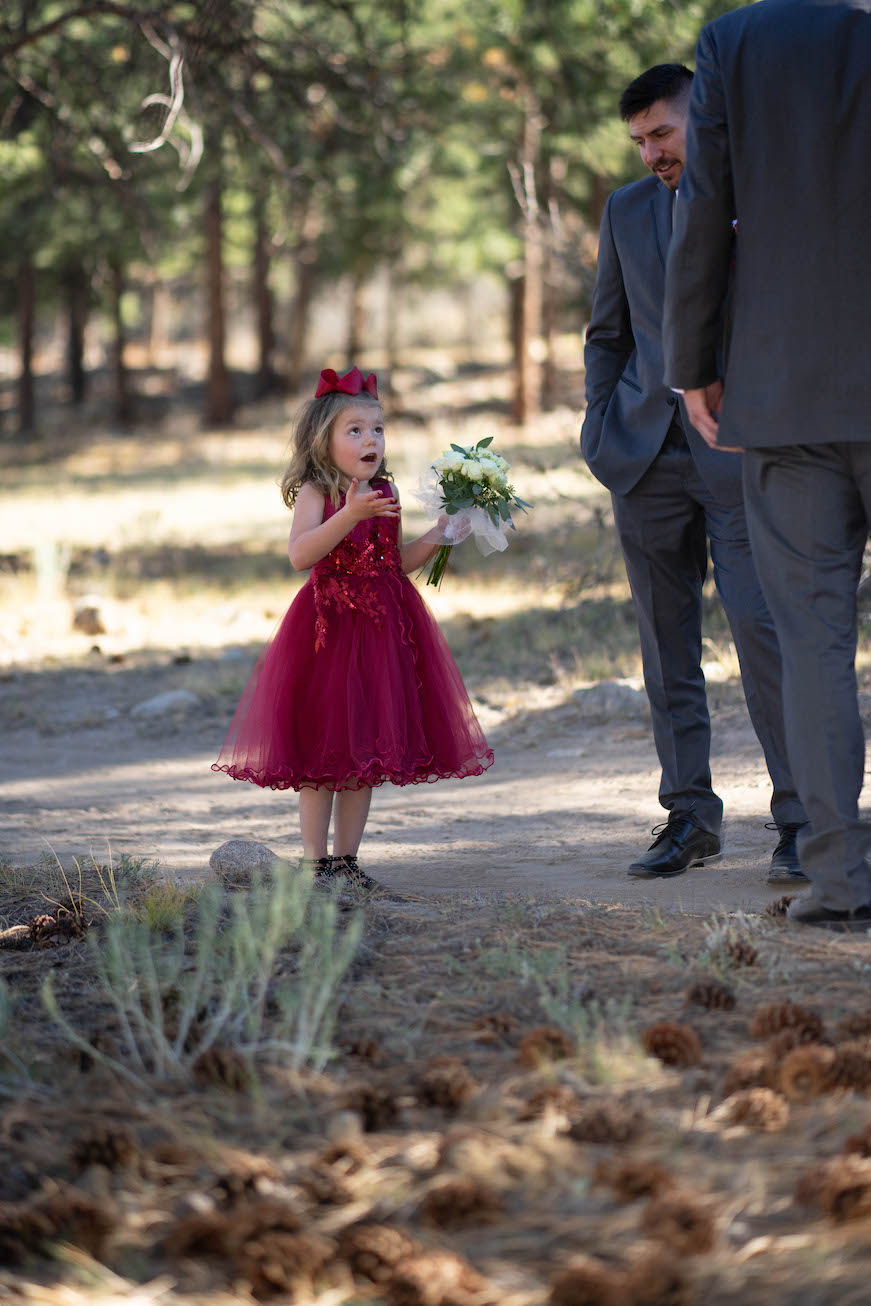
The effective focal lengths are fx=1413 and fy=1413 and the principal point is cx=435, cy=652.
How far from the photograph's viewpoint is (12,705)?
345 inches

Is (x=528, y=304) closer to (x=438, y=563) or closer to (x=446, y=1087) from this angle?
(x=438, y=563)

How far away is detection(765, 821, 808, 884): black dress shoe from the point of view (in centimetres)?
447

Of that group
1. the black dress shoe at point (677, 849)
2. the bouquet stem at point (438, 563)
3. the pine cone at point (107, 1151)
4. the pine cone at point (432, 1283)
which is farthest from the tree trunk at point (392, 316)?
the pine cone at point (432, 1283)

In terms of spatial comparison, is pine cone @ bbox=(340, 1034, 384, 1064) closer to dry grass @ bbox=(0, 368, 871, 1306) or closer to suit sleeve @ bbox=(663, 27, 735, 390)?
dry grass @ bbox=(0, 368, 871, 1306)

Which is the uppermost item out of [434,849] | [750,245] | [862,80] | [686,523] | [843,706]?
[862,80]

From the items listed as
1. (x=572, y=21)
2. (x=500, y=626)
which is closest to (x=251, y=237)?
(x=572, y=21)

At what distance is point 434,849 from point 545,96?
18936mm

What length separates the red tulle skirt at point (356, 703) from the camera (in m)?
4.62

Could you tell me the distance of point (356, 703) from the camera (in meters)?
4.64

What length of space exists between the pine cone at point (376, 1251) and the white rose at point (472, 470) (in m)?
2.90

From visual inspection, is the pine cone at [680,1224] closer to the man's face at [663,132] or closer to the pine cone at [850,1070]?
the pine cone at [850,1070]

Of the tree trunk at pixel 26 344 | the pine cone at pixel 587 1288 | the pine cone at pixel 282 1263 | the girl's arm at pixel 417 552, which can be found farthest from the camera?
the tree trunk at pixel 26 344

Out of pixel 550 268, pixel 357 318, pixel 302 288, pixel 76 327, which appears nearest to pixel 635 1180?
pixel 550 268

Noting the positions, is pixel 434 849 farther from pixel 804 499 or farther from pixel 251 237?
pixel 251 237
